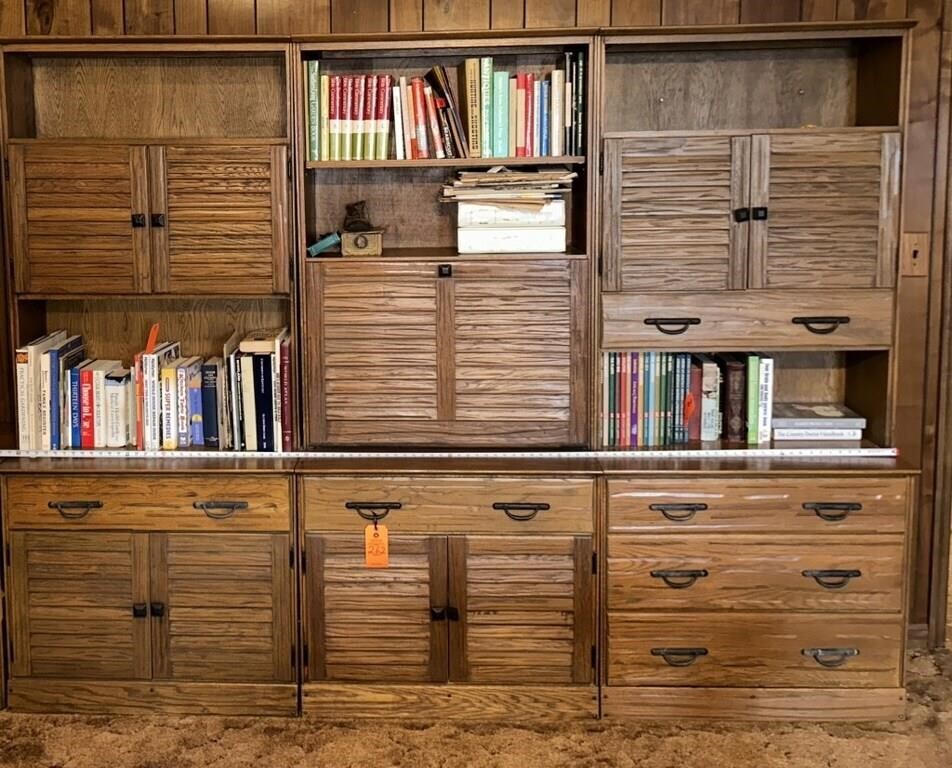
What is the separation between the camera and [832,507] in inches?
114

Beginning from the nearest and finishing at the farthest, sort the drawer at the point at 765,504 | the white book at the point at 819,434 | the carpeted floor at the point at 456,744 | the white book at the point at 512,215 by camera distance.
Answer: the carpeted floor at the point at 456,744
the drawer at the point at 765,504
the white book at the point at 512,215
the white book at the point at 819,434

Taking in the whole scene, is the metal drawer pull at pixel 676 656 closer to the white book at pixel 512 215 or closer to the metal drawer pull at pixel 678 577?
the metal drawer pull at pixel 678 577

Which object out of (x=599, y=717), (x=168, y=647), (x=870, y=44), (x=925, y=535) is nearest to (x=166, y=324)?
(x=168, y=647)

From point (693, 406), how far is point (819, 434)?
0.36m

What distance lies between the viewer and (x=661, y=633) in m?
2.96

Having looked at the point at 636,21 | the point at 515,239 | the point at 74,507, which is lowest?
the point at 74,507

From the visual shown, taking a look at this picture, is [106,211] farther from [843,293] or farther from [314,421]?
[843,293]

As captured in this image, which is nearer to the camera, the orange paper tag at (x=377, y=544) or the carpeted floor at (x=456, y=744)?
the carpeted floor at (x=456, y=744)

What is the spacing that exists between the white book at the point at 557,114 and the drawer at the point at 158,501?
45.7 inches

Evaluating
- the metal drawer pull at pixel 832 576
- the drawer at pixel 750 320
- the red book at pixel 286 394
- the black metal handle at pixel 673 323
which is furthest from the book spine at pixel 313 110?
the metal drawer pull at pixel 832 576

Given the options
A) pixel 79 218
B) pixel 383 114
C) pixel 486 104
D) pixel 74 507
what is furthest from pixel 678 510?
pixel 79 218

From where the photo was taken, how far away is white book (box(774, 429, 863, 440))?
123 inches

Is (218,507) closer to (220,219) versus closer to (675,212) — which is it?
(220,219)

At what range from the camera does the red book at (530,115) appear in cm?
299
